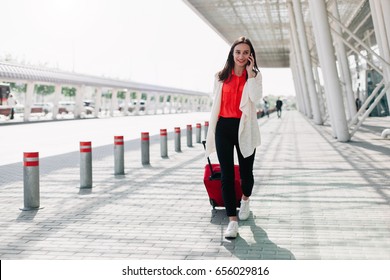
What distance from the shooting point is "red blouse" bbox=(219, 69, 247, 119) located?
5105 mm

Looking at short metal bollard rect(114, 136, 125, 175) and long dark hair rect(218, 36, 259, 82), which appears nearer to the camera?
long dark hair rect(218, 36, 259, 82)

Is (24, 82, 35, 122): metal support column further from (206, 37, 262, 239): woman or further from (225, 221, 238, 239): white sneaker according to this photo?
(225, 221, 238, 239): white sneaker

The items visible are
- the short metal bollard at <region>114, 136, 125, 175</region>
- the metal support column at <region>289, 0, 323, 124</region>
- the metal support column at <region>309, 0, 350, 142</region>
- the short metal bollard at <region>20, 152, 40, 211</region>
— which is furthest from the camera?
the metal support column at <region>289, 0, 323, 124</region>

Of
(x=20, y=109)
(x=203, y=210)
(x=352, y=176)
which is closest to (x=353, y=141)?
(x=352, y=176)

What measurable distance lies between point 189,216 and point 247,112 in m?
1.81

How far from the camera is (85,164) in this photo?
848 centimetres

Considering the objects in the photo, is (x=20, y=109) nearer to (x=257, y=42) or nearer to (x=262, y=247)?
(x=257, y=42)

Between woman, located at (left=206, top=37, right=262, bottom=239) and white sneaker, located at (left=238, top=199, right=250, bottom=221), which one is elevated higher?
woman, located at (left=206, top=37, right=262, bottom=239)

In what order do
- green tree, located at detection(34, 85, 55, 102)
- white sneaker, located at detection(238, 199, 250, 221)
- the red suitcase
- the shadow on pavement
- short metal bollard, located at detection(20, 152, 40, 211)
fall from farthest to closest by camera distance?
green tree, located at detection(34, 85, 55, 102), short metal bollard, located at detection(20, 152, 40, 211), the red suitcase, white sneaker, located at detection(238, 199, 250, 221), the shadow on pavement

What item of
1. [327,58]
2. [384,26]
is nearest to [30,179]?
[327,58]

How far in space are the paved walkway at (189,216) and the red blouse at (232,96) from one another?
121 centimetres

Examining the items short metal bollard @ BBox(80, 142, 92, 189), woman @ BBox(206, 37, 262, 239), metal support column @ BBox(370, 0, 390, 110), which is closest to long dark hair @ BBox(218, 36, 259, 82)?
woman @ BBox(206, 37, 262, 239)

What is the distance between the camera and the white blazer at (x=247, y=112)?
16.5 feet

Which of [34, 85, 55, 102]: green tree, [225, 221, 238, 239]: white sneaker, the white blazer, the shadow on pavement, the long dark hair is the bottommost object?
the shadow on pavement
